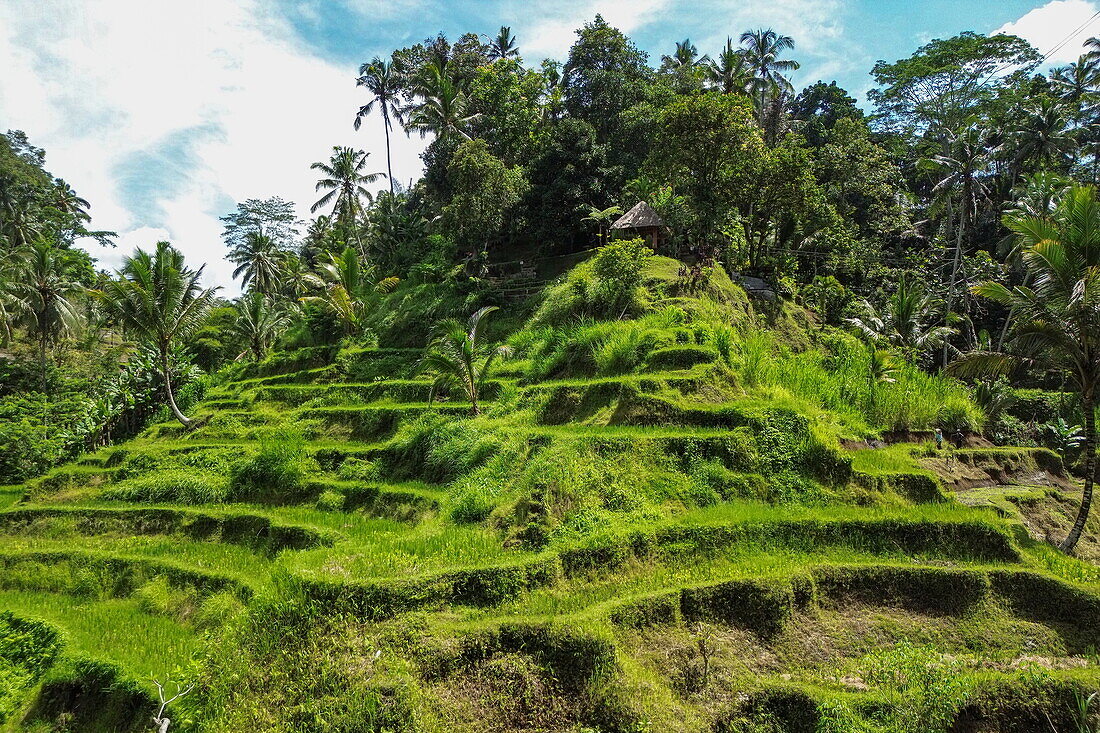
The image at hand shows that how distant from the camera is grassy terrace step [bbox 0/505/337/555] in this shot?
11095mm

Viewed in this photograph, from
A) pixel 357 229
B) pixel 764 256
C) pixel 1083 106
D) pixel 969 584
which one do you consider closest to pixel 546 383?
pixel 969 584

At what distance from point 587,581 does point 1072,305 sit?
8.77 meters

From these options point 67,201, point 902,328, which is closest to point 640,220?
point 902,328

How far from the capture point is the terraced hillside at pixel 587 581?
6336 millimetres

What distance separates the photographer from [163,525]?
12719mm

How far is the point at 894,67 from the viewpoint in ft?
118

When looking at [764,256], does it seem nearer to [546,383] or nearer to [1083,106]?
[546,383]

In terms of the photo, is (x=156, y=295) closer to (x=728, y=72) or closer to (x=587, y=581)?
(x=587, y=581)

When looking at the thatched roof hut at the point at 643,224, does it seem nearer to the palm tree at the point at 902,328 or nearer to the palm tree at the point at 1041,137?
the palm tree at the point at 902,328

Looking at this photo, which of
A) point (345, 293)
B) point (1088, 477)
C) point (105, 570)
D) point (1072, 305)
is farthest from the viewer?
point (345, 293)

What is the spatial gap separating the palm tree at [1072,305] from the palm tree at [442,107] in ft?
76.9

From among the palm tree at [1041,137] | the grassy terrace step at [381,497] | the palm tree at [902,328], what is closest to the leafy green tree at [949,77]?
the palm tree at [1041,137]

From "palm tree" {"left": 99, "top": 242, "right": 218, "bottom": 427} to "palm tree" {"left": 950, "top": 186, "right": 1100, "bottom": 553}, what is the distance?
21.1 metres

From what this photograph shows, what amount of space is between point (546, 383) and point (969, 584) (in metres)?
9.14
